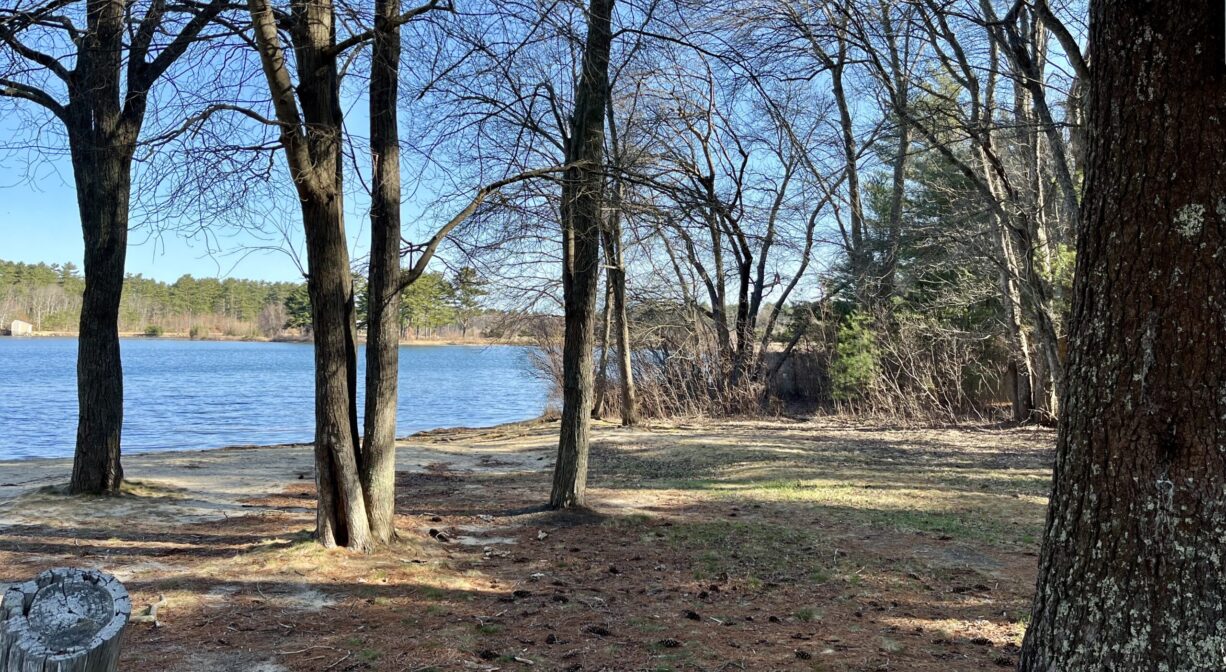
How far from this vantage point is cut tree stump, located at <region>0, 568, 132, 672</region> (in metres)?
1.69

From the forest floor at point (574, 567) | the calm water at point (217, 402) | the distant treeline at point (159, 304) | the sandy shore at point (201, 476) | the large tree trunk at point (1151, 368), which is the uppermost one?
the distant treeline at point (159, 304)

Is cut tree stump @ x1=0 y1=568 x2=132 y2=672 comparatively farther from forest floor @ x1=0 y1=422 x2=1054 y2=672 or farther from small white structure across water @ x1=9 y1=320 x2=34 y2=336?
small white structure across water @ x1=9 y1=320 x2=34 y2=336

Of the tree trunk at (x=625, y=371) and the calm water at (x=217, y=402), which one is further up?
the tree trunk at (x=625, y=371)

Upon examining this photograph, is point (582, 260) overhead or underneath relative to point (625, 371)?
overhead

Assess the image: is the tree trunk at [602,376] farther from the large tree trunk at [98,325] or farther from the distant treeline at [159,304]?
the distant treeline at [159,304]

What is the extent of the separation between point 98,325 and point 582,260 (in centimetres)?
469

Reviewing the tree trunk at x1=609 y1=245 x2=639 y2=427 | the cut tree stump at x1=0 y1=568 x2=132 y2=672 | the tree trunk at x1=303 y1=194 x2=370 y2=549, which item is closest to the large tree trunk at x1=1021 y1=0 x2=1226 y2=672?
the cut tree stump at x1=0 y1=568 x2=132 y2=672

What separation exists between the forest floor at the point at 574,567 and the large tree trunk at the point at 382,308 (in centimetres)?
47

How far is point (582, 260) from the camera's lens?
718cm

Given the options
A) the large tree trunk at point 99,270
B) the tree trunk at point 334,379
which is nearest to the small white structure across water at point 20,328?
the large tree trunk at point 99,270

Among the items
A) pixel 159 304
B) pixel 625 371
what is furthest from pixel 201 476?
pixel 159 304

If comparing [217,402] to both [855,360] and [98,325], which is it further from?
[98,325]

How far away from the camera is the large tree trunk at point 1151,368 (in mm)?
2453

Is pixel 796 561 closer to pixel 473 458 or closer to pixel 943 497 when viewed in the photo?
pixel 943 497
